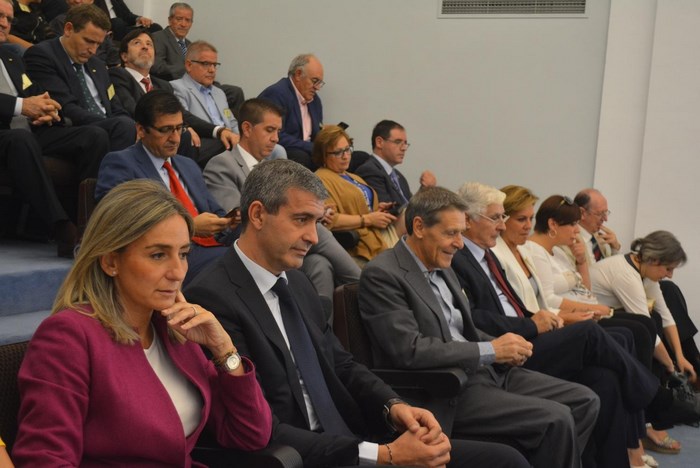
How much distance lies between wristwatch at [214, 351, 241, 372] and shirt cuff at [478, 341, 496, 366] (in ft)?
4.49

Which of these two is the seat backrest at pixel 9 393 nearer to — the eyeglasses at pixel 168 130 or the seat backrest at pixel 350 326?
the seat backrest at pixel 350 326

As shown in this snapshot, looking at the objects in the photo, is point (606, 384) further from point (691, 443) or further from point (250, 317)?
point (250, 317)

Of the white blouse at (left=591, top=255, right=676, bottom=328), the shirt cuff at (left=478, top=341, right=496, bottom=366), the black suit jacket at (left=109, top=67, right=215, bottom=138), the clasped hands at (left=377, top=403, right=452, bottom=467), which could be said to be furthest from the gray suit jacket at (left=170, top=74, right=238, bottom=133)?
the clasped hands at (left=377, top=403, right=452, bottom=467)

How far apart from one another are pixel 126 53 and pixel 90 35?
2.86 ft

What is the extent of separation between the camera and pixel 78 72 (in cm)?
455

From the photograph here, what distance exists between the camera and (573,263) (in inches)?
198

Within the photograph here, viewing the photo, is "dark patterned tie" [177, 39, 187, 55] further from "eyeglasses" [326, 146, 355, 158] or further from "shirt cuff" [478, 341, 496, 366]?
"shirt cuff" [478, 341, 496, 366]

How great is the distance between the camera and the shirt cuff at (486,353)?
3.15 m

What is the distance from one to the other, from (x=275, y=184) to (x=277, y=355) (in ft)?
1.57

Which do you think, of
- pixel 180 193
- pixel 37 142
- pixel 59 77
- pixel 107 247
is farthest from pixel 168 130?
pixel 107 247

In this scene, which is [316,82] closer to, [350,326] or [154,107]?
[154,107]

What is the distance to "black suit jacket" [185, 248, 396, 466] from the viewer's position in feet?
7.17

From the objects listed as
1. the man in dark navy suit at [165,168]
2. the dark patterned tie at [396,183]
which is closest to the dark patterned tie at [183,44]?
the dark patterned tie at [396,183]

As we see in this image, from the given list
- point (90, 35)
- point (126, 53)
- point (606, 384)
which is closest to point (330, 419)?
point (606, 384)
